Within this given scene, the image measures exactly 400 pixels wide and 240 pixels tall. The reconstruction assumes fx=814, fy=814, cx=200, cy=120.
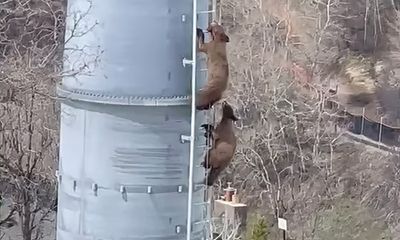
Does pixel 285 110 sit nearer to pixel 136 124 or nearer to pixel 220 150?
pixel 220 150

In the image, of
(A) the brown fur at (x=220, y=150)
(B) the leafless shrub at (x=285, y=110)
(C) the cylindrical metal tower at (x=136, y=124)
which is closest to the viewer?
(C) the cylindrical metal tower at (x=136, y=124)

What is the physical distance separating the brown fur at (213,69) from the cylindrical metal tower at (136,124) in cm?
5

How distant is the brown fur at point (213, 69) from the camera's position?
12.2ft

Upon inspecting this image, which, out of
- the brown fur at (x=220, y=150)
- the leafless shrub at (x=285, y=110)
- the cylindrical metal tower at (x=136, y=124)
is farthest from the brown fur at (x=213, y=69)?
the leafless shrub at (x=285, y=110)

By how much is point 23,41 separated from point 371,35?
290 inches

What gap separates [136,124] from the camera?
3.67 m

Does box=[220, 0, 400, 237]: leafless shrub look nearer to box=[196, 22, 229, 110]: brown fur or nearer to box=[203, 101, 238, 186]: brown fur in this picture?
box=[203, 101, 238, 186]: brown fur

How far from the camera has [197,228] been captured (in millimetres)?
3820

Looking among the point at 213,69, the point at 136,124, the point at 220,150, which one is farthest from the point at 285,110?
the point at 136,124

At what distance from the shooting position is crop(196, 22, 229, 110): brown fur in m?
3.71

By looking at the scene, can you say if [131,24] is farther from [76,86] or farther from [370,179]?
[370,179]

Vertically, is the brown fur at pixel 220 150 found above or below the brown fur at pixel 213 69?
below

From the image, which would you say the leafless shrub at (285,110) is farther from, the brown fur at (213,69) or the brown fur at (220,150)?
the brown fur at (213,69)

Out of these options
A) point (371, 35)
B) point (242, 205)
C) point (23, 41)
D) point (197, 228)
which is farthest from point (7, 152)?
point (371, 35)
